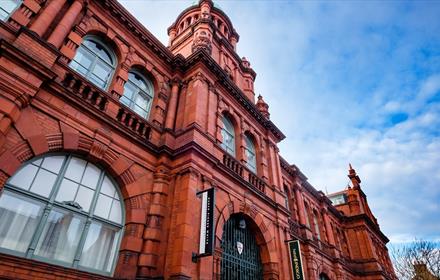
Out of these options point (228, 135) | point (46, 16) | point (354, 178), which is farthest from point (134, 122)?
point (354, 178)

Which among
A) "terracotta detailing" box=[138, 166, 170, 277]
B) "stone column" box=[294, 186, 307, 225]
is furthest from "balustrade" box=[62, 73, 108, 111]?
"stone column" box=[294, 186, 307, 225]

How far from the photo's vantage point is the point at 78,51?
9.08m

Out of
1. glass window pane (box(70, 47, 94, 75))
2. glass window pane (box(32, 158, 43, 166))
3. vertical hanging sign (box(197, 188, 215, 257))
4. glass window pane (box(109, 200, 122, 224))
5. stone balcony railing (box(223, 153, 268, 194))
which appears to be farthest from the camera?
stone balcony railing (box(223, 153, 268, 194))

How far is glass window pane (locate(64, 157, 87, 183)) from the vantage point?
7363 millimetres

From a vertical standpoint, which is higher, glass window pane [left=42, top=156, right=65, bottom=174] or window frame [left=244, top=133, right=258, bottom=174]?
window frame [left=244, top=133, right=258, bottom=174]

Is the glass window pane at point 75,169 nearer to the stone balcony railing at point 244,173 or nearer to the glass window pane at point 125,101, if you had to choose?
the glass window pane at point 125,101

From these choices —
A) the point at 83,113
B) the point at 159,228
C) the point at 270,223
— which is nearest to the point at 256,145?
the point at 270,223

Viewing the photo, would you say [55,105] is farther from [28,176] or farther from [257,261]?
[257,261]

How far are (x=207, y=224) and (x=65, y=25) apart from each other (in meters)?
7.47

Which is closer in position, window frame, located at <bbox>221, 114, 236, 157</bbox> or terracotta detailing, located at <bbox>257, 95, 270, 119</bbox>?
window frame, located at <bbox>221, 114, 236, 157</bbox>

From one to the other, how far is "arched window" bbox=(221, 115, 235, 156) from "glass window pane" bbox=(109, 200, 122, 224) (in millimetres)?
5672

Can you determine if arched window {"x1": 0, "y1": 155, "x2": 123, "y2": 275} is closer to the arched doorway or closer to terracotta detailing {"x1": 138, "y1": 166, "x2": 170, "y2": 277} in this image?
terracotta detailing {"x1": 138, "y1": 166, "x2": 170, "y2": 277}

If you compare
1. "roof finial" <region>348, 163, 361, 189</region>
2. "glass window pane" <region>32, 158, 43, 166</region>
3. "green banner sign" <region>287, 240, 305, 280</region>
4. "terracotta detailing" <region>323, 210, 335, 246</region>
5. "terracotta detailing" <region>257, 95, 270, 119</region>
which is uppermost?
"roof finial" <region>348, 163, 361, 189</region>

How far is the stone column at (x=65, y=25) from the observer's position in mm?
7898
